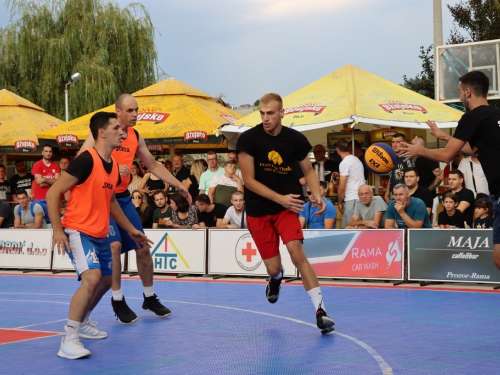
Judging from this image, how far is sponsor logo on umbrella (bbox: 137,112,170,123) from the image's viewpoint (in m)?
18.7

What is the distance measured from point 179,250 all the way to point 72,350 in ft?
26.1

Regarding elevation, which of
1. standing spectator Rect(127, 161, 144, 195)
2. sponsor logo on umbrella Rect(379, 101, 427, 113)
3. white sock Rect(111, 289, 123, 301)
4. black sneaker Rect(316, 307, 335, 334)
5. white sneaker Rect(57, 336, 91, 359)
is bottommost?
white sneaker Rect(57, 336, 91, 359)

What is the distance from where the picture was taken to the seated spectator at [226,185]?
15.5 meters

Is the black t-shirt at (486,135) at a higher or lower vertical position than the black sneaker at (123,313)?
higher

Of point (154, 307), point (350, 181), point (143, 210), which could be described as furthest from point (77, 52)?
point (154, 307)

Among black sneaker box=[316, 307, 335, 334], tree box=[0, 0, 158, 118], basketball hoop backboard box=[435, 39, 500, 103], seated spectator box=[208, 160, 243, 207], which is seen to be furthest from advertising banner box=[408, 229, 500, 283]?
tree box=[0, 0, 158, 118]

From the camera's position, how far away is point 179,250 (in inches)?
579

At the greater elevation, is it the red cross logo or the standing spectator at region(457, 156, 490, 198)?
the standing spectator at region(457, 156, 490, 198)

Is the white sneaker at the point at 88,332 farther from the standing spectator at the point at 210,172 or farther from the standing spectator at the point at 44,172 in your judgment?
the standing spectator at the point at 44,172

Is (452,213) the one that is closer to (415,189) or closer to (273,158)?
(415,189)

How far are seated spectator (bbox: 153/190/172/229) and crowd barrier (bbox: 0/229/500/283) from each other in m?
0.53

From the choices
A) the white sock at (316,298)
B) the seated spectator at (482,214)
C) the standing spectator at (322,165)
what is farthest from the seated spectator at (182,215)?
the white sock at (316,298)

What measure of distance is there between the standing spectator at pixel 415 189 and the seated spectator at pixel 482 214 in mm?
856

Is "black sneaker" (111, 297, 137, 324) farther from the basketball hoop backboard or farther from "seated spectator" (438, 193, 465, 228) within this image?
the basketball hoop backboard
